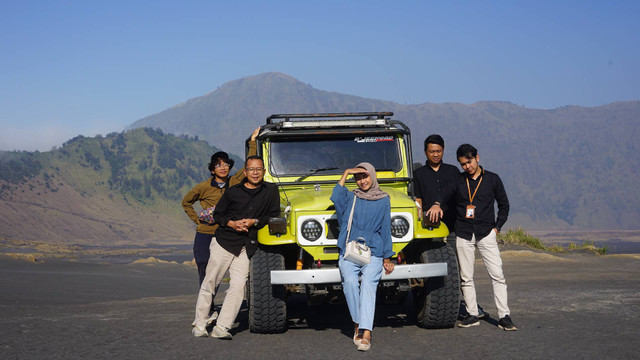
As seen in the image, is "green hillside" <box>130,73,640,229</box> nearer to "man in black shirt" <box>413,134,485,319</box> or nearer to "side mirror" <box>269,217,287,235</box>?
"man in black shirt" <box>413,134,485,319</box>

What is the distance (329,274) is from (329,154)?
100 inches

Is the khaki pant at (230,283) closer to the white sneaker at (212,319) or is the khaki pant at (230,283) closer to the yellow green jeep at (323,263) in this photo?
the yellow green jeep at (323,263)

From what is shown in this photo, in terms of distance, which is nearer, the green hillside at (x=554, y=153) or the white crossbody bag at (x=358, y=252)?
the white crossbody bag at (x=358, y=252)

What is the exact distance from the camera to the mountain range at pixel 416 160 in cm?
8338

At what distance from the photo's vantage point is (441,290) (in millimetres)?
8609

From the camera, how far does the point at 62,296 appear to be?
15.0 m

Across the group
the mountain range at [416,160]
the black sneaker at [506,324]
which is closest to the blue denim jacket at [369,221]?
the black sneaker at [506,324]

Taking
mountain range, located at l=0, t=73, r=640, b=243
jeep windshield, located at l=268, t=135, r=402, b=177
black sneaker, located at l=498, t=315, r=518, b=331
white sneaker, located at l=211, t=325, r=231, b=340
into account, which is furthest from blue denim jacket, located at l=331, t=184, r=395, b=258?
mountain range, located at l=0, t=73, r=640, b=243

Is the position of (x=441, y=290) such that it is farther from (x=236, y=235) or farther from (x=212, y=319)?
(x=212, y=319)

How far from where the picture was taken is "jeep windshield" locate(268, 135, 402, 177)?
10.1 meters

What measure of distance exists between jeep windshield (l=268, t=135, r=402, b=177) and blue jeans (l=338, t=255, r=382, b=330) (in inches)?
93.1

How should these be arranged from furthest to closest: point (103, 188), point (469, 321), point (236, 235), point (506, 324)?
point (103, 188) < point (469, 321) < point (506, 324) < point (236, 235)

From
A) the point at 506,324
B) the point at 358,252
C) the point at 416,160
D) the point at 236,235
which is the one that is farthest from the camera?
the point at 416,160

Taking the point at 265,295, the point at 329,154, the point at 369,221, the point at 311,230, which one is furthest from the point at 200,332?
the point at 329,154
